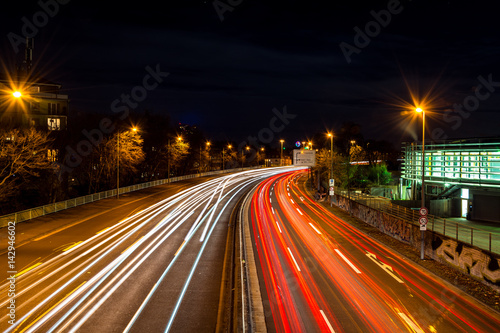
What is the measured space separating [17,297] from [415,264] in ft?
55.7

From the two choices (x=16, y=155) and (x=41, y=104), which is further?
(x=41, y=104)

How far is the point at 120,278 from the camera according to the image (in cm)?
1559

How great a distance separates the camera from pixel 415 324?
11273 mm

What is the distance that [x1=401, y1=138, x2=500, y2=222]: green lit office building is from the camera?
33500 millimetres

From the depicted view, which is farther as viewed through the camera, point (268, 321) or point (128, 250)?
point (128, 250)

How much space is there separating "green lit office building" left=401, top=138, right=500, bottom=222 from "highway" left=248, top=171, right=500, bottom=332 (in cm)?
1654

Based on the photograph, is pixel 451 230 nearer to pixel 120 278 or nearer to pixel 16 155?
pixel 120 278

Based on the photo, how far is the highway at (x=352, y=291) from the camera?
1135 cm

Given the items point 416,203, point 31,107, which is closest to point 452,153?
point 416,203

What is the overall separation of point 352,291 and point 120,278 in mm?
9373

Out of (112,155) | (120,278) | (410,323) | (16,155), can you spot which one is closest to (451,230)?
(410,323)

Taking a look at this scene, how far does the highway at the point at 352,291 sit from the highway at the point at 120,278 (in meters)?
2.43

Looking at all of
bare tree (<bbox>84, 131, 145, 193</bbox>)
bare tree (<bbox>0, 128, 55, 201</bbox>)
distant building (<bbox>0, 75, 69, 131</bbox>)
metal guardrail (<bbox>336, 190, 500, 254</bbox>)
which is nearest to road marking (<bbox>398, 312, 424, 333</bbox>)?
metal guardrail (<bbox>336, 190, 500, 254</bbox>)

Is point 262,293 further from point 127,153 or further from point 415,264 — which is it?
point 127,153
